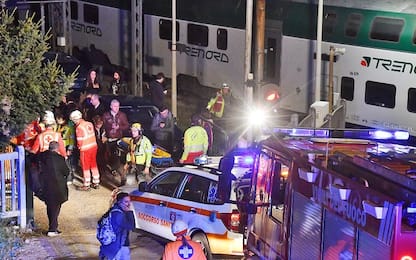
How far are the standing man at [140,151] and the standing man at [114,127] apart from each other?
1010 mm

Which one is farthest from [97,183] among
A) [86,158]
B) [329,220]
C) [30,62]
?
[329,220]

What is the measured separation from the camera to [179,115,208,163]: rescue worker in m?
16.5

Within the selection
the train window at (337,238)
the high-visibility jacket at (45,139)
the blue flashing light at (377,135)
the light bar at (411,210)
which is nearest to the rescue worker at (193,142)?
the high-visibility jacket at (45,139)

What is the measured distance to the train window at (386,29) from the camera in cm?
2002

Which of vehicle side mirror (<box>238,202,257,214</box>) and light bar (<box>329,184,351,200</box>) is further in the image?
vehicle side mirror (<box>238,202,257,214</box>)

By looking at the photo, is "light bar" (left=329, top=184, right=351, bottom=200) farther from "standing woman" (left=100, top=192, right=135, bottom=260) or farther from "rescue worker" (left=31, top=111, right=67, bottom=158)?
"rescue worker" (left=31, top=111, right=67, bottom=158)

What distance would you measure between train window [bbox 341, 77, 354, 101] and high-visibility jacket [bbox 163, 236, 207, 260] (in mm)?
12736

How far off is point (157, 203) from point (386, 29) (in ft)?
29.6

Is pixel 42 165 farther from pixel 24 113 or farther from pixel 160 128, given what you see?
pixel 160 128

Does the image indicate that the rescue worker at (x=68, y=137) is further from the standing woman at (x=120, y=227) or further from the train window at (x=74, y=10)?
the train window at (x=74, y=10)

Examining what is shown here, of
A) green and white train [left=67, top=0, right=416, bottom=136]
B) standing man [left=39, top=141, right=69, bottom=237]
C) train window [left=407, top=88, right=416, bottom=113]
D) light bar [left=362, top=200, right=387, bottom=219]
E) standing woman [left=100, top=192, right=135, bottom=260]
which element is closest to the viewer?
light bar [left=362, top=200, right=387, bottom=219]

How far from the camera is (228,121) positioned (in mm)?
21844

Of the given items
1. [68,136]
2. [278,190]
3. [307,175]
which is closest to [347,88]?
[68,136]

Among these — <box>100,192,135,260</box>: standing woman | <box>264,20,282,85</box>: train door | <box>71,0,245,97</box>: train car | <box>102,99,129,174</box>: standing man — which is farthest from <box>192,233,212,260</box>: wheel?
<box>71,0,245,97</box>: train car
